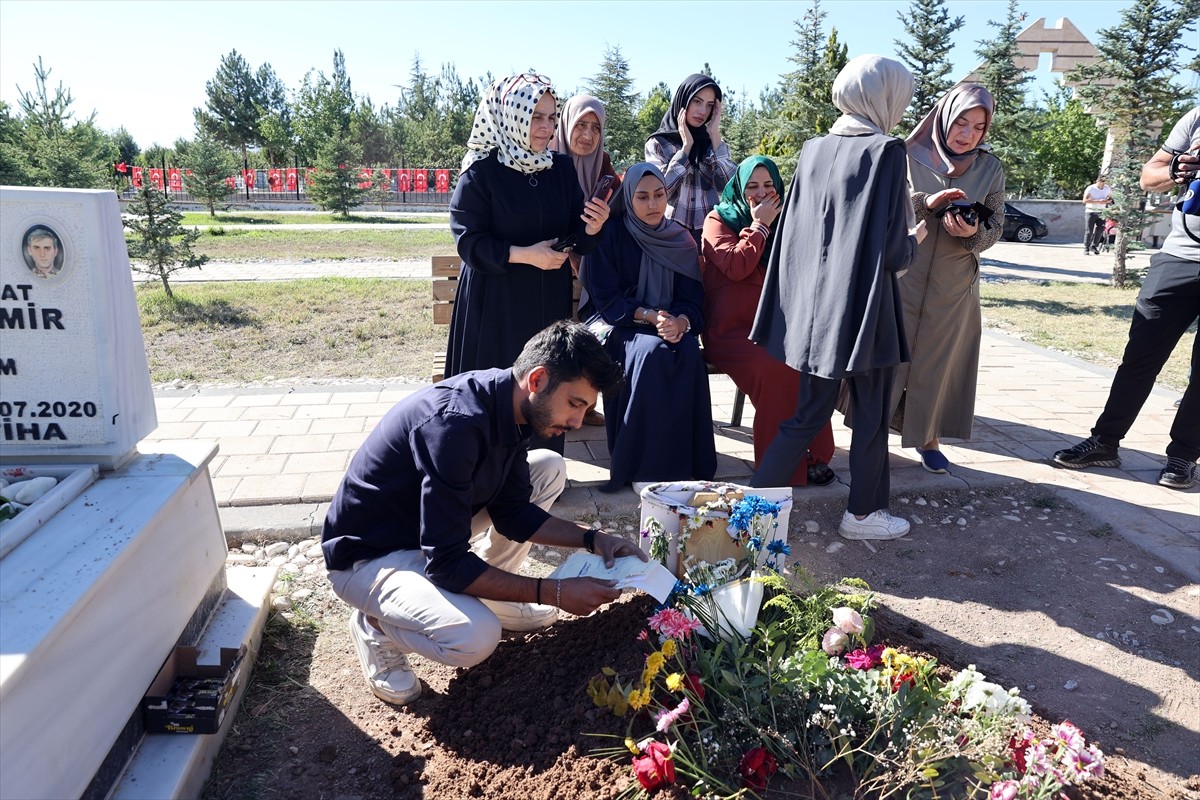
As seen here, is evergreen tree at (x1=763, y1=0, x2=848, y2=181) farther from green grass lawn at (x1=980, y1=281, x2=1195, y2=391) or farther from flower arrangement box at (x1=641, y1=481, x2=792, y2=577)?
flower arrangement box at (x1=641, y1=481, x2=792, y2=577)

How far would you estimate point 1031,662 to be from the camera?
2.95m

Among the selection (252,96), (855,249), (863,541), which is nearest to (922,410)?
(863,541)

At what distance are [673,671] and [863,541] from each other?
183 centimetres

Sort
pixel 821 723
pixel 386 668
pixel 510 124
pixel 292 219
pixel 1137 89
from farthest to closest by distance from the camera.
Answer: pixel 292 219, pixel 1137 89, pixel 510 124, pixel 386 668, pixel 821 723

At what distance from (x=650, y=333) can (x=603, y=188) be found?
2.77ft

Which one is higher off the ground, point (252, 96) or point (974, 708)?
point (252, 96)

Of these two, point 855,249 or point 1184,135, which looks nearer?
point 855,249

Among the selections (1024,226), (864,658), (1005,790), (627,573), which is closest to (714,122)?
(627,573)

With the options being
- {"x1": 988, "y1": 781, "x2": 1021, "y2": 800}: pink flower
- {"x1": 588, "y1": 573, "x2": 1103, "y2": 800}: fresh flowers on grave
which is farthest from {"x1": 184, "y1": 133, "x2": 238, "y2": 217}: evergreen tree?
{"x1": 988, "y1": 781, "x2": 1021, "y2": 800}: pink flower

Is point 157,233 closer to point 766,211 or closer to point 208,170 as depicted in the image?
point 766,211

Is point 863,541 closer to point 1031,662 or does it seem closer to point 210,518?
point 1031,662

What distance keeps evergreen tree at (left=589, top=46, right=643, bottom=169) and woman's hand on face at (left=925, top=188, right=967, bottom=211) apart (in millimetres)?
15873

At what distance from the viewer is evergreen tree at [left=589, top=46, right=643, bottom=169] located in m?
21.8

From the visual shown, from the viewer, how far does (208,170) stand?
21016mm
